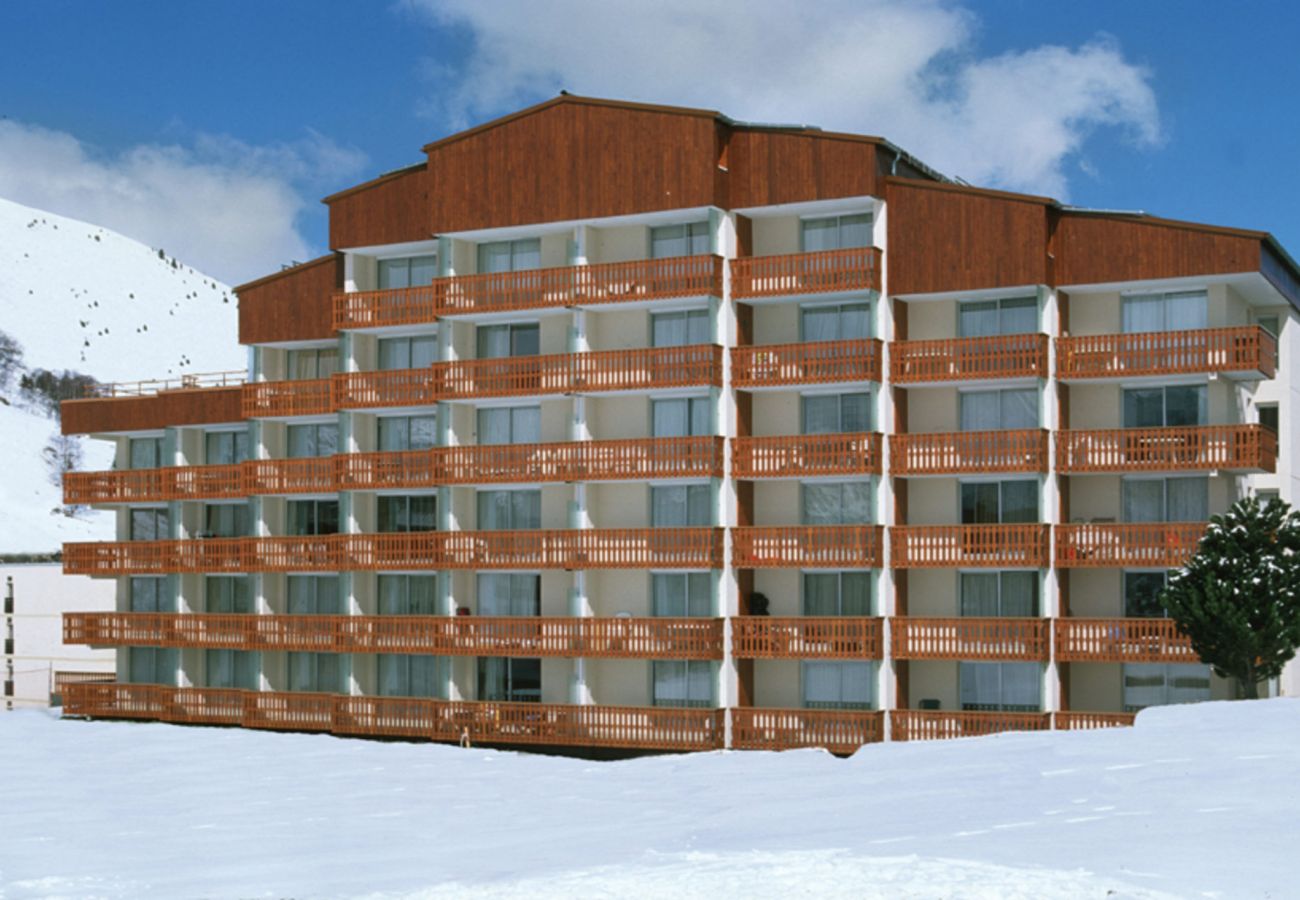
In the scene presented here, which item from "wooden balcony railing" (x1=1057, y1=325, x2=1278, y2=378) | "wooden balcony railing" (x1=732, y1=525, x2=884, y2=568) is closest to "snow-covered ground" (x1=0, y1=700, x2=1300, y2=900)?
"wooden balcony railing" (x1=732, y1=525, x2=884, y2=568)

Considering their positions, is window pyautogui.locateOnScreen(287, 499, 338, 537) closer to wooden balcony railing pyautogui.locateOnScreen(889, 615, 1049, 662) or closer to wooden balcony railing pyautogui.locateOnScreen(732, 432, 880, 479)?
wooden balcony railing pyautogui.locateOnScreen(732, 432, 880, 479)

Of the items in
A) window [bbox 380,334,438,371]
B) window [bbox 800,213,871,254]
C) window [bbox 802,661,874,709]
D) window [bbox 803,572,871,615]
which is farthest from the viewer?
window [bbox 380,334,438,371]

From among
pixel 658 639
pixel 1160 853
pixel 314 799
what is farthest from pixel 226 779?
pixel 1160 853

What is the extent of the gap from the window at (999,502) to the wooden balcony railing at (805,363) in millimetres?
4747

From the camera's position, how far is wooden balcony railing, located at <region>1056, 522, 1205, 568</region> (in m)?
52.9

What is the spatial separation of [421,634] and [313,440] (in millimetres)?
11271

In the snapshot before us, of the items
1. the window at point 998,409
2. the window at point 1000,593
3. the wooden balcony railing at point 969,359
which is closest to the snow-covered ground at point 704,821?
the window at point 1000,593

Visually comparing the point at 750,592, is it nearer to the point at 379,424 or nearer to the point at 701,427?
the point at 701,427

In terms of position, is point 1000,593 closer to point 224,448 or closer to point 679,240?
point 679,240

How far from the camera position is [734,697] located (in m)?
57.3

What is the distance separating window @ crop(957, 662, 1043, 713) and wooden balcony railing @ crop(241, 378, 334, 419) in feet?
85.1

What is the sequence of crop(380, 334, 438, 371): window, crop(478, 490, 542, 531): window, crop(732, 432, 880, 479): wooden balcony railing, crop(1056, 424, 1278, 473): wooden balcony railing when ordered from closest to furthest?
crop(1056, 424, 1278, 473): wooden balcony railing → crop(732, 432, 880, 479): wooden balcony railing → crop(478, 490, 542, 531): window → crop(380, 334, 438, 371): window

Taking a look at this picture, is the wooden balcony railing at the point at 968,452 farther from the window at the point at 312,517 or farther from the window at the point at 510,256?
the window at the point at 312,517

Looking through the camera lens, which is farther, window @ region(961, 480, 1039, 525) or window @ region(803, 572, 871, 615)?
window @ region(803, 572, 871, 615)
